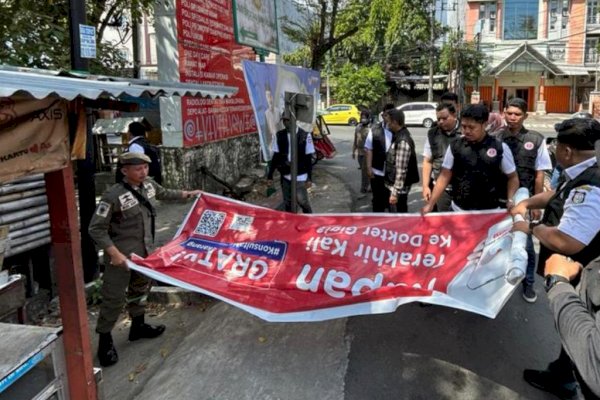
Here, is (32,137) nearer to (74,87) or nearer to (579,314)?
(74,87)

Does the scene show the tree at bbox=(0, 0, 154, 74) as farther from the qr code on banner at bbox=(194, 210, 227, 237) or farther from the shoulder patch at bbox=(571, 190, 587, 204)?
the shoulder patch at bbox=(571, 190, 587, 204)

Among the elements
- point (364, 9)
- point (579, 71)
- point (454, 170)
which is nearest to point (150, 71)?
point (364, 9)

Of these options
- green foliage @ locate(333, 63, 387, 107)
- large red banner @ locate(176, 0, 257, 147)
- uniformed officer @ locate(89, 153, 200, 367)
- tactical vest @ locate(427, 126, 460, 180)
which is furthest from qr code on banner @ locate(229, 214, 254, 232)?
green foliage @ locate(333, 63, 387, 107)

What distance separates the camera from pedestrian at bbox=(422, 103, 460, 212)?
505 centimetres

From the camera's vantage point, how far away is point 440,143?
5.26m

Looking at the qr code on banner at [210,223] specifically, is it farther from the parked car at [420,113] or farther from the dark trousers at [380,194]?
the parked car at [420,113]

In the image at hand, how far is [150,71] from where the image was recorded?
68.8ft

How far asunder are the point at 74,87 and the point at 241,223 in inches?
85.3

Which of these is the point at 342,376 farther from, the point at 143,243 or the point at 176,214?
the point at 176,214

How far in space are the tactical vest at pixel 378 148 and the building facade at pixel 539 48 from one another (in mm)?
33620

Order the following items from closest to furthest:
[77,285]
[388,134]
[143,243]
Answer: [77,285]
[143,243]
[388,134]

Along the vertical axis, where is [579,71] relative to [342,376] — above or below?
above

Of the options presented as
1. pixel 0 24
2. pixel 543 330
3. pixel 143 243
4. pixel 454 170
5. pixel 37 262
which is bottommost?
pixel 543 330

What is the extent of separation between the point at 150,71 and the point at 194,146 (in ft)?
44.7
